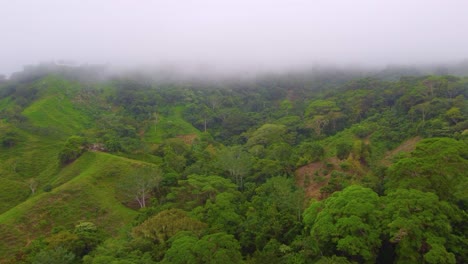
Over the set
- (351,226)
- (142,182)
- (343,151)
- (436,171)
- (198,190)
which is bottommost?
(142,182)

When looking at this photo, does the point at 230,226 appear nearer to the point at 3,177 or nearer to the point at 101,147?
the point at 101,147

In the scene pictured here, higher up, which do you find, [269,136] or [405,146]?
[405,146]

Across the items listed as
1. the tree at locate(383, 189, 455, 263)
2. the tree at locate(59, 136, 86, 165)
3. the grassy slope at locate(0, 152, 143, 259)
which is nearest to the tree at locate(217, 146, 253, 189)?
the grassy slope at locate(0, 152, 143, 259)

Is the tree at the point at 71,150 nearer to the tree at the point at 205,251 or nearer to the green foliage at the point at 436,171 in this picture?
the tree at the point at 205,251

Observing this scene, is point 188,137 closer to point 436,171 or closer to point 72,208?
point 72,208

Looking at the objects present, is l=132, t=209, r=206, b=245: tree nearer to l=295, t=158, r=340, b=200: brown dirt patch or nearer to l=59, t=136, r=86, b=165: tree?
l=295, t=158, r=340, b=200: brown dirt patch

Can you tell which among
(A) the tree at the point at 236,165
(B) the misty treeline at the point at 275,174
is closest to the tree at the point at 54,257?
(B) the misty treeline at the point at 275,174

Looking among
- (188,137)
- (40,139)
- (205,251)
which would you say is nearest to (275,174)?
(205,251)
